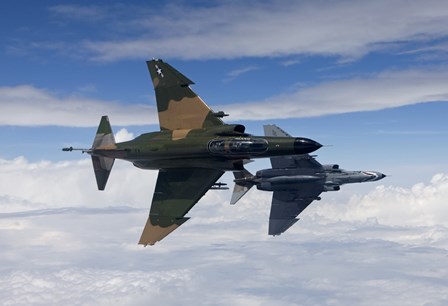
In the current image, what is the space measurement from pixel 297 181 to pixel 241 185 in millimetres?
7332

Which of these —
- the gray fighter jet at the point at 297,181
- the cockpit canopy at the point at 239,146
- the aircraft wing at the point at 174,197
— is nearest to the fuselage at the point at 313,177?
the gray fighter jet at the point at 297,181

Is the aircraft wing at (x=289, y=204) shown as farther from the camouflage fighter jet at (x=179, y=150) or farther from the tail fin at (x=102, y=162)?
the tail fin at (x=102, y=162)

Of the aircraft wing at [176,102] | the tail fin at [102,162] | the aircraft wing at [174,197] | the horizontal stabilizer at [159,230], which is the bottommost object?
the horizontal stabilizer at [159,230]

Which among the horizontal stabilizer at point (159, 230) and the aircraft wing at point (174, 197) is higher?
the aircraft wing at point (174, 197)

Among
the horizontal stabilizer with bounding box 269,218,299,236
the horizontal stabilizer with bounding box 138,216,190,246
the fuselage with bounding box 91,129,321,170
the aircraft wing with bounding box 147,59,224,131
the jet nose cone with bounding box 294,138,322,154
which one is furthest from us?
the horizontal stabilizer with bounding box 269,218,299,236

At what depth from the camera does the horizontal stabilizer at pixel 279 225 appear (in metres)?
62.6

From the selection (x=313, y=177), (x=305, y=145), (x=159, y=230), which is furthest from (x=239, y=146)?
(x=313, y=177)

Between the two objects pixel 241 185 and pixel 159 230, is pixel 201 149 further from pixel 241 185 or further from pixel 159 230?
pixel 241 185

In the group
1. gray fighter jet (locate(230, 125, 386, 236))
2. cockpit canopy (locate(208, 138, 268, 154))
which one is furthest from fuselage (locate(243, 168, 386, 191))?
cockpit canopy (locate(208, 138, 268, 154))

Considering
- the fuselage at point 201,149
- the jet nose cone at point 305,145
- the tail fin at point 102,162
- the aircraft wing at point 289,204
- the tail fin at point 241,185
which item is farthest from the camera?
the aircraft wing at point 289,204

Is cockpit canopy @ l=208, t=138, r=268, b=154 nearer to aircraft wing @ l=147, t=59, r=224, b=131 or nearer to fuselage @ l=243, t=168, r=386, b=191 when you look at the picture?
aircraft wing @ l=147, t=59, r=224, b=131

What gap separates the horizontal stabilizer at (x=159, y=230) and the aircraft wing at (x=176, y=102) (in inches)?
331

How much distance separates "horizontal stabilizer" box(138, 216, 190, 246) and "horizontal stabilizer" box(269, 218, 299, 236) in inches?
849

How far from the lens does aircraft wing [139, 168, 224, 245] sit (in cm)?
4356
